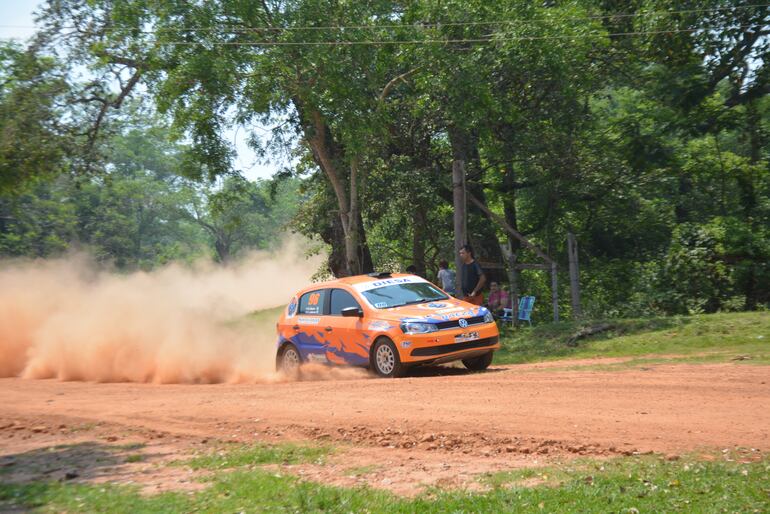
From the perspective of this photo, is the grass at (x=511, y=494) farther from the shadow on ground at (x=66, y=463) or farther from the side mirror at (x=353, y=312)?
the side mirror at (x=353, y=312)

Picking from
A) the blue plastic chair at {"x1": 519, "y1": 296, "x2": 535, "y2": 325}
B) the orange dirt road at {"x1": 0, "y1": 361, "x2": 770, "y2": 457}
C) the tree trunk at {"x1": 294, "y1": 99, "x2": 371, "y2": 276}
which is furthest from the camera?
the blue plastic chair at {"x1": 519, "y1": 296, "x2": 535, "y2": 325}

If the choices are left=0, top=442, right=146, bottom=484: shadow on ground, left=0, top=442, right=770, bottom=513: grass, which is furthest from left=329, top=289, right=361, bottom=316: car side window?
left=0, top=442, right=770, bottom=513: grass

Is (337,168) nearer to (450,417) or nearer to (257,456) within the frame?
(450,417)

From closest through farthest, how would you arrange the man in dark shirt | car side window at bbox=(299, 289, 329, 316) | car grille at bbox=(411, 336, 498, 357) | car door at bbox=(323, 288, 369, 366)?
car grille at bbox=(411, 336, 498, 357), car door at bbox=(323, 288, 369, 366), car side window at bbox=(299, 289, 329, 316), the man in dark shirt

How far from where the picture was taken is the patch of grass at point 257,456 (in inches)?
300

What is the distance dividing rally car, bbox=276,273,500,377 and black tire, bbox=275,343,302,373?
17mm

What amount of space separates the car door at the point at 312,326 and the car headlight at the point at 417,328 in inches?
72.0

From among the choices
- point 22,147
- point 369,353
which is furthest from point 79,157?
point 369,353

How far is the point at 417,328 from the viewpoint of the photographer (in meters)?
13.0

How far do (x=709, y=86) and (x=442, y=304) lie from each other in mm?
11226

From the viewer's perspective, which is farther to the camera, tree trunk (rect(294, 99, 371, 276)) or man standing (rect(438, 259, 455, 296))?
tree trunk (rect(294, 99, 371, 276))

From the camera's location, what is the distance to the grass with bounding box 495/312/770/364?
14.6 meters

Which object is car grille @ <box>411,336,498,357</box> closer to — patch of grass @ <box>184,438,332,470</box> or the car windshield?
the car windshield

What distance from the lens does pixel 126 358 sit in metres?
17.2
